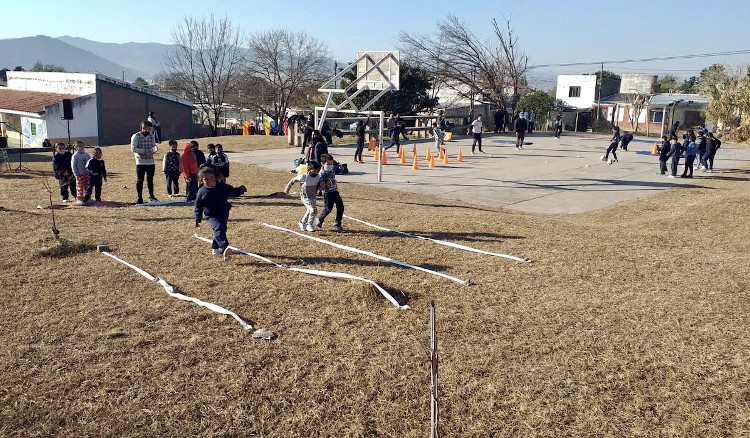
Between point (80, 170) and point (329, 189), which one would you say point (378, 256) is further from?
point (80, 170)

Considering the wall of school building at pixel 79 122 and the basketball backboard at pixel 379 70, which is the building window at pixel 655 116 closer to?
the basketball backboard at pixel 379 70

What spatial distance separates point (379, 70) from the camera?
18109mm

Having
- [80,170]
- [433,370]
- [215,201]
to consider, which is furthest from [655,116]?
[433,370]

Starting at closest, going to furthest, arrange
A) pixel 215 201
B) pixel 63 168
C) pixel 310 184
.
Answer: pixel 215 201 → pixel 310 184 → pixel 63 168

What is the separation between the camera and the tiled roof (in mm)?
35969

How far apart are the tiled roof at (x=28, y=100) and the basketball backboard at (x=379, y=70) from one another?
26.2 metres

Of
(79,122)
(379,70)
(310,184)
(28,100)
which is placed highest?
(379,70)

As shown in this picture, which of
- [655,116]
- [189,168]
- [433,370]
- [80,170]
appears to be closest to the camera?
[433,370]

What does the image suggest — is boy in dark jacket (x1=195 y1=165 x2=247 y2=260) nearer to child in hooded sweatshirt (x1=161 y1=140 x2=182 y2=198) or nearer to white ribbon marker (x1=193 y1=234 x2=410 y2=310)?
white ribbon marker (x1=193 y1=234 x2=410 y2=310)

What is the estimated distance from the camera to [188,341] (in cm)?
569

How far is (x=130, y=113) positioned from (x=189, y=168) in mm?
28607

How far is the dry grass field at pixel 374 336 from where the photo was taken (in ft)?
14.5

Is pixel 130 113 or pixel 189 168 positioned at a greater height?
pixel 130 113

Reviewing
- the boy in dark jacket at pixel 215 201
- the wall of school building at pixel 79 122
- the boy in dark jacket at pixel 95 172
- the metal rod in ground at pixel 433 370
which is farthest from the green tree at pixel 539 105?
the metal rod in ground at pixel 433 370
